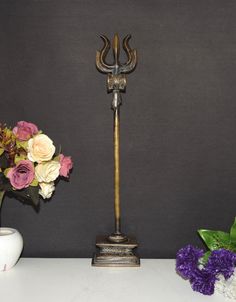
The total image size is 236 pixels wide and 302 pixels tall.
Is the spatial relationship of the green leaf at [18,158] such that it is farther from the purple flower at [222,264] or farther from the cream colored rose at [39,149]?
the purple flower at [222,264]

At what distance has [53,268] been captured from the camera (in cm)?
121

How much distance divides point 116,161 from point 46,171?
0.25 m

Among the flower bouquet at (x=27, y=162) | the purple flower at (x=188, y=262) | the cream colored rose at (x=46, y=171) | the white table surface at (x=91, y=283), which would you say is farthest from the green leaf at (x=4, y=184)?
the purple flower at (x=188, y=262)

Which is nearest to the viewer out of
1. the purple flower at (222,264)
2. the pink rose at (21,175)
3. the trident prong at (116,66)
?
the purple flower at (222,264)

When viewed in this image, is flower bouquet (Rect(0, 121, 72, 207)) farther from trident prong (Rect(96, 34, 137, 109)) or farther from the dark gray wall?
trident prong (Rect(96, 34, 137, 109))

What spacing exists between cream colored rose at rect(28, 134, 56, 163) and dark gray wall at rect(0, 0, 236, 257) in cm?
19

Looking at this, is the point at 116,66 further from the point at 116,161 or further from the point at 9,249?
the point at 9,249

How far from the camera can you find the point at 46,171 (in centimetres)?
114

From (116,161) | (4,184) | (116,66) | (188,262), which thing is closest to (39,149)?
(4,184)

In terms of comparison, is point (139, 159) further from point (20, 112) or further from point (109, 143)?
point (20, 112)

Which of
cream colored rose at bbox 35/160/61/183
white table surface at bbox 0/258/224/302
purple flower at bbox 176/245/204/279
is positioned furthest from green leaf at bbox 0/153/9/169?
purple flower at bbox 176/245/204/279

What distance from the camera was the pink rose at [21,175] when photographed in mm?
1122

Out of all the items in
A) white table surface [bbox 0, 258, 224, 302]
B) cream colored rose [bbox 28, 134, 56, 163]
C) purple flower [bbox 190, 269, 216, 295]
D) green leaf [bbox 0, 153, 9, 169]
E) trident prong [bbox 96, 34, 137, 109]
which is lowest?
white table surface [bbox 0, 258, 224, 302]

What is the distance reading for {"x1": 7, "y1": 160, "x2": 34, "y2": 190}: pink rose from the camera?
112 centimetres
